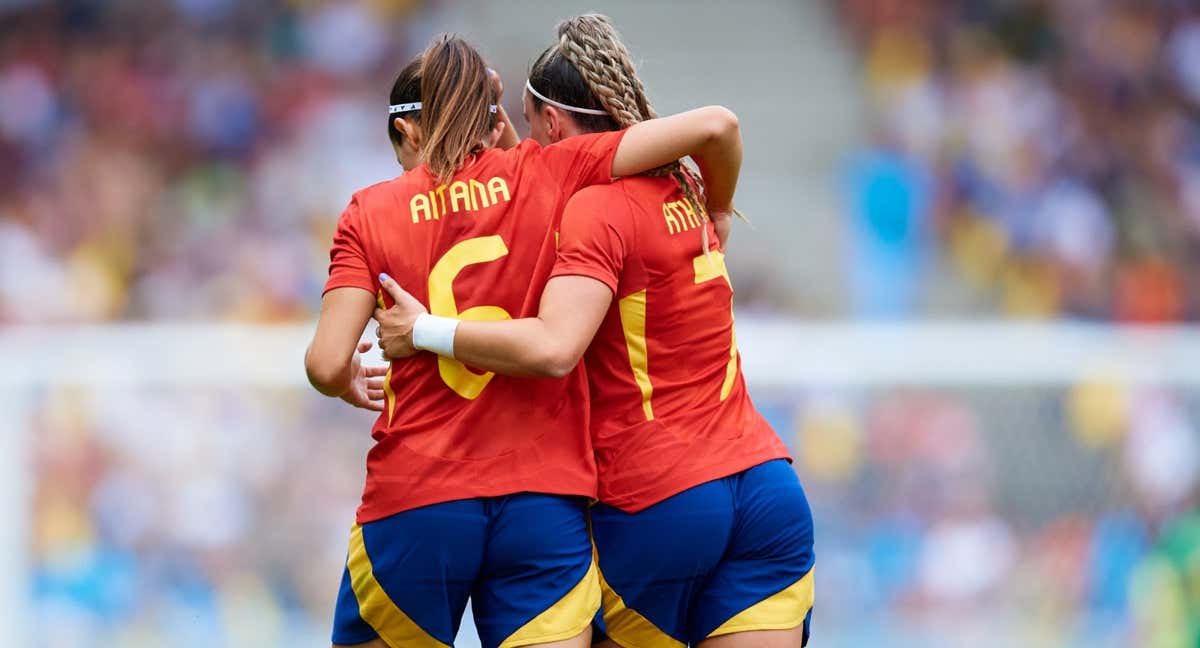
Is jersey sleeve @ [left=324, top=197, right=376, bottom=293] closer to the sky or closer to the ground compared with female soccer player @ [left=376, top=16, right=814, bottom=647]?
closer to the sky

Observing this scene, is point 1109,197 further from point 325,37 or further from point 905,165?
A: point 325,37

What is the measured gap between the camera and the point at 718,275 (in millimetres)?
3625

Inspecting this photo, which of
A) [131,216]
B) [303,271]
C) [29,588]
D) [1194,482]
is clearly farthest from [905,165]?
[29,588]

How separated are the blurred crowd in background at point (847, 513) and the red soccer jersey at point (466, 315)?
150 inches

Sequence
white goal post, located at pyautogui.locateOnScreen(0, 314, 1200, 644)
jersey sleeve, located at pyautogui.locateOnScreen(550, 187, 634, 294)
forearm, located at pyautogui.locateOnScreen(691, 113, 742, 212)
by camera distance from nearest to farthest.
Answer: jersey sleeve, located at pyautogui.locateOnScreen(550, 187, 634, 294) < forearm, located at pyautogui.locateOnScreen(691, 113, 742, 212) < white goal post, located at pyautogui.locateOnScreen(0, 314, 1200, 644)

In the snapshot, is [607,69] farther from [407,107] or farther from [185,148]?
[185,148]

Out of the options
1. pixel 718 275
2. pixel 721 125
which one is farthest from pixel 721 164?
pixel 718 275

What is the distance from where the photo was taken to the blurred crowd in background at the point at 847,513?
684 centimetres

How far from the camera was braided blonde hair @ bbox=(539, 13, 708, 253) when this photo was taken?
11.7 feet

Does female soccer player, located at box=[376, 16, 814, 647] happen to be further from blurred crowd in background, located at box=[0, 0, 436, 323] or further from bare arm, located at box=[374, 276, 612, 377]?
blurred crowd in background, located at box=[0, 0, 436, 323]

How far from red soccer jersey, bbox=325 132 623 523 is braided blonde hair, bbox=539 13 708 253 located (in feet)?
0.95

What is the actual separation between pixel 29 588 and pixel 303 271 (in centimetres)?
334

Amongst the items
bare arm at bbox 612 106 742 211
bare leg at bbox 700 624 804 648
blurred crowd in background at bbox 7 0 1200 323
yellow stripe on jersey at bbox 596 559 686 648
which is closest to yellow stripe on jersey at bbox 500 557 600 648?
yellow stripe on jersey at bbox 596 559 686 648

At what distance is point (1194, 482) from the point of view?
786cm
